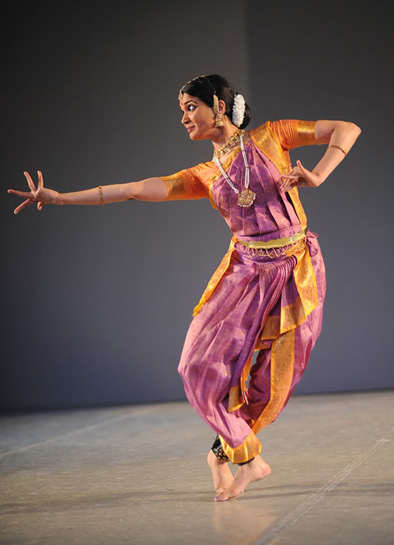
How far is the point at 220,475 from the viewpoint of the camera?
264cm

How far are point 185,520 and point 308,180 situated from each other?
3.37 ft

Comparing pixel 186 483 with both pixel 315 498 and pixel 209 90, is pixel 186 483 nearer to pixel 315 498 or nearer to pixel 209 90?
pixel 315 498

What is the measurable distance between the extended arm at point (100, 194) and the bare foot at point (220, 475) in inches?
34.3

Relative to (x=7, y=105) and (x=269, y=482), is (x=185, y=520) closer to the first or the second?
(x=269, y=482)

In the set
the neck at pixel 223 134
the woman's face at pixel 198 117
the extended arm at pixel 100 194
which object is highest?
the woman's face at pixel 198 117

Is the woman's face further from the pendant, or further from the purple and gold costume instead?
the pendant

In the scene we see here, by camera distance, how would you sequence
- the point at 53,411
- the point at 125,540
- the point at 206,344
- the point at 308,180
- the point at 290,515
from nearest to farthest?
the point at 125,540
the point at 290,515
the point at 308,180
the point at 206,344
the point at 53,411

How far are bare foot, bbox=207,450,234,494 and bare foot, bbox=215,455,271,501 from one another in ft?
0.10

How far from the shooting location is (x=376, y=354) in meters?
5.08

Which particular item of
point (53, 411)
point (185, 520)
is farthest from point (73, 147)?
point (185, 520)

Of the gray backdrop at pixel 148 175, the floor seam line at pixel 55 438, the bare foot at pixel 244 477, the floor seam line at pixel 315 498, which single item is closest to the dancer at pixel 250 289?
the bare foot at pixel 244 477

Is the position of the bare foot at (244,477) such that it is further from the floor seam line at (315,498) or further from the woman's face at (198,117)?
the woman's face at (198,117)

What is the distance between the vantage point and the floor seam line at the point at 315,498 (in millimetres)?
2123

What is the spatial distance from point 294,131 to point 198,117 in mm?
317
